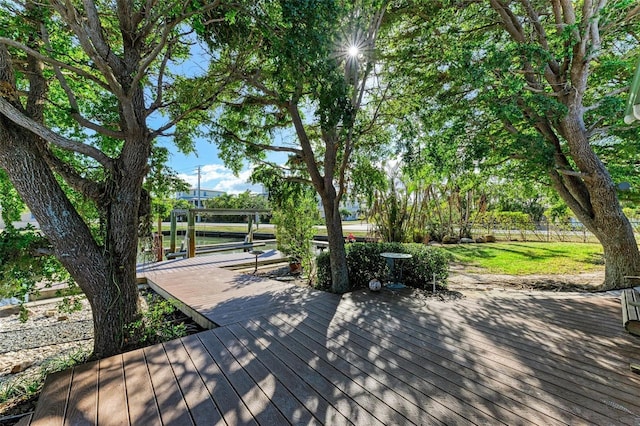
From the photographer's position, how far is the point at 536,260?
28.9ft

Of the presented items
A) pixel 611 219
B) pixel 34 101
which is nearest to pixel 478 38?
pixel 611 219

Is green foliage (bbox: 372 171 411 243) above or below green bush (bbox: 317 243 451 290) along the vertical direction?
above

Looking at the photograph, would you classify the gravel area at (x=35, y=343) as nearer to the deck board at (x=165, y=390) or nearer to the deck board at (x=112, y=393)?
the deck board at (x=112, y=393)

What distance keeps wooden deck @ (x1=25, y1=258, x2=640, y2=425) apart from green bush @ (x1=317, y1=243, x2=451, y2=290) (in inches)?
54.2

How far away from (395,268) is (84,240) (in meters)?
4.91

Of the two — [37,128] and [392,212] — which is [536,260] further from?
[37,128]

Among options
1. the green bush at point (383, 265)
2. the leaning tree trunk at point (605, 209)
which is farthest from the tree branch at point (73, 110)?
the leaning tree trunk at point (605, 209)

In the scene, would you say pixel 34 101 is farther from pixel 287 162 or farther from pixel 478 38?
pixel 478 38

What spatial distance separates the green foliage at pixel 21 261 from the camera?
267 centimetres

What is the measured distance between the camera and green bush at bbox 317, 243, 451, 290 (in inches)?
209

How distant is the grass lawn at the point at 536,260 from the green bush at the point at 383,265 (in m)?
3.33

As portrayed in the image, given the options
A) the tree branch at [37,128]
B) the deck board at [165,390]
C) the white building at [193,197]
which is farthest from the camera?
the white building at [193,197]

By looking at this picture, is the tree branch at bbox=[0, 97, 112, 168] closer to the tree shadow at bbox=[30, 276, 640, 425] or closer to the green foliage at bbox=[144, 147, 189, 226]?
the green foliage at bbox=[144, 147, 189, 226]

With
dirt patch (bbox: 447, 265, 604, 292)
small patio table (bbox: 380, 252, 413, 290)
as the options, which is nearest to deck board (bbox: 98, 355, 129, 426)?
small patio table (bbox: 380, 252, 413, 290)
